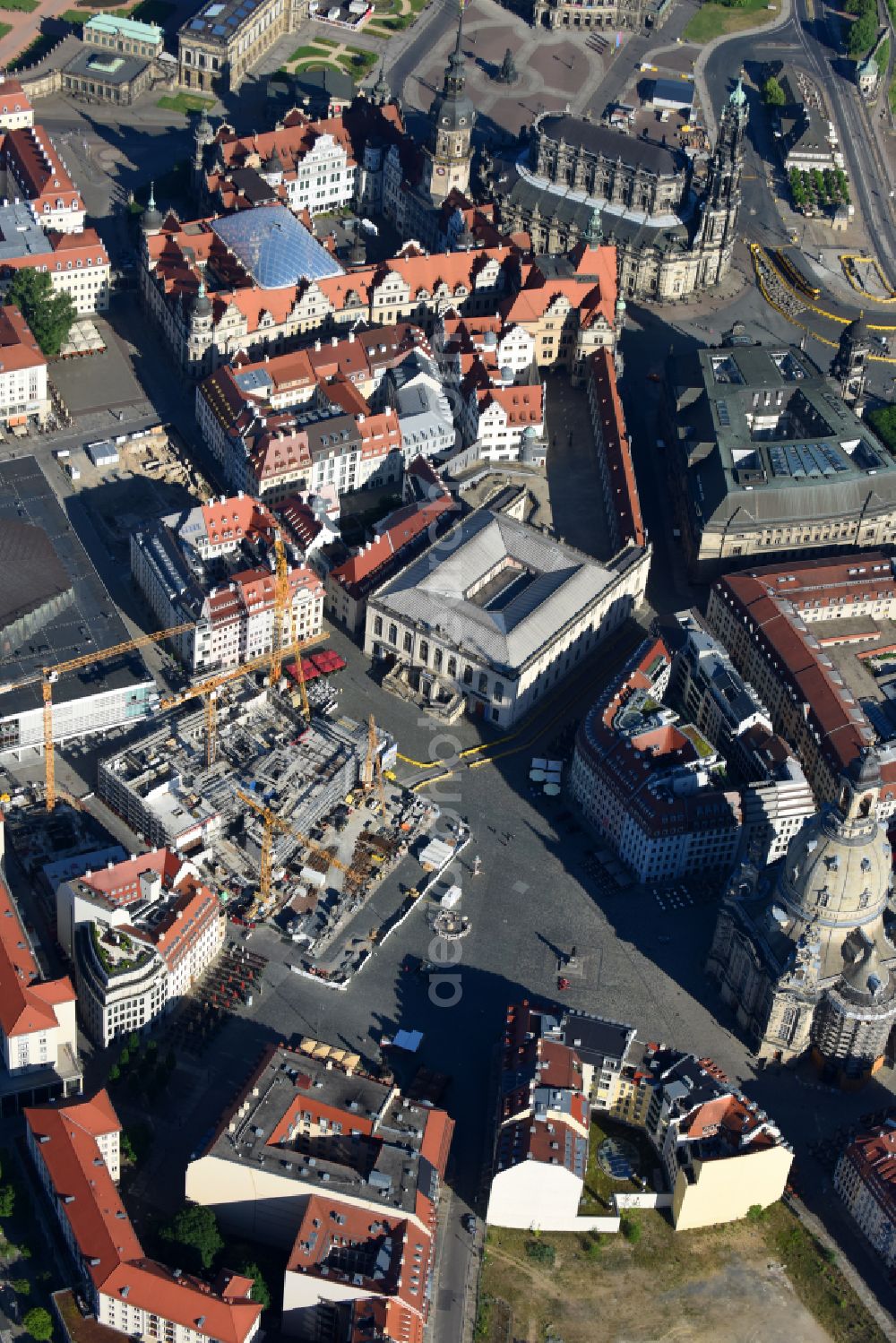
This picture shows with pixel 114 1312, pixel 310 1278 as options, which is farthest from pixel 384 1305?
pixel 114 1312

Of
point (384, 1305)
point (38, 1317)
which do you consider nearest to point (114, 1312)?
point (38, 1317)

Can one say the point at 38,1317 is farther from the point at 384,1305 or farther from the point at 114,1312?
the point at 384,1305

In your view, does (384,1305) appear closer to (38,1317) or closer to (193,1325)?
(193,1325)

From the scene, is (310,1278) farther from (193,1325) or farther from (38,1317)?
(38,1317)

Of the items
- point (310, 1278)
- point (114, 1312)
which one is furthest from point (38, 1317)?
point (310, 1278)

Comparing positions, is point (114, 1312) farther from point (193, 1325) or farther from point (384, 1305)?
point (384, 1305)
